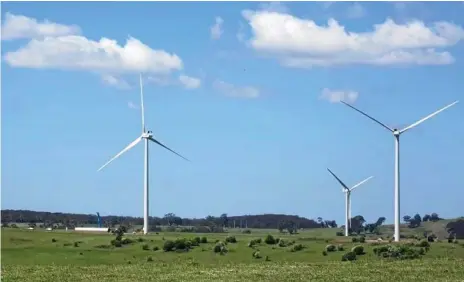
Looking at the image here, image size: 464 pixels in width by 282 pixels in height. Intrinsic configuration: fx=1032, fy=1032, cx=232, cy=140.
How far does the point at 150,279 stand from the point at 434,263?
2727 cm

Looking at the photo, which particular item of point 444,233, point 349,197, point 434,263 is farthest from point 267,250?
point 444,233

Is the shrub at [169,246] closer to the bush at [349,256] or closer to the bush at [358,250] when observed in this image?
the bush at [349,256]

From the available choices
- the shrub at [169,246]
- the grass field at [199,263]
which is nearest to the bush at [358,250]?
the grass field at [199,263]

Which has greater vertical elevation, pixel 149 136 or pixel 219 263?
pixel 149 136

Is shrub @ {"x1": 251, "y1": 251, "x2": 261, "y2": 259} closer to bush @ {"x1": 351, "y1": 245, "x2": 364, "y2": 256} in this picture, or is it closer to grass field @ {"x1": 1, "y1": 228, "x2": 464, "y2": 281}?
grass field @ {"x1": 1, "y1": 228, "x2": 464, "y2": 281}

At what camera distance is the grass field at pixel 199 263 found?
229 ft

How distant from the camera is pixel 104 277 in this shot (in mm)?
70250

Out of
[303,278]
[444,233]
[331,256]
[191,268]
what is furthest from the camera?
[444,233]

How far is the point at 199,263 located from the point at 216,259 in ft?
19.9

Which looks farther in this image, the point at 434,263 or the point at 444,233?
the point at 444,233

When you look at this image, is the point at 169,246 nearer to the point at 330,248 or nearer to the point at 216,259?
the point at 216,259

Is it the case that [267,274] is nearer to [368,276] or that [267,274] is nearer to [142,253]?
[368,276]

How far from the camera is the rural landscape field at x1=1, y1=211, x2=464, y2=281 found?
70.6 metres

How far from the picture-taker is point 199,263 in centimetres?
9206
